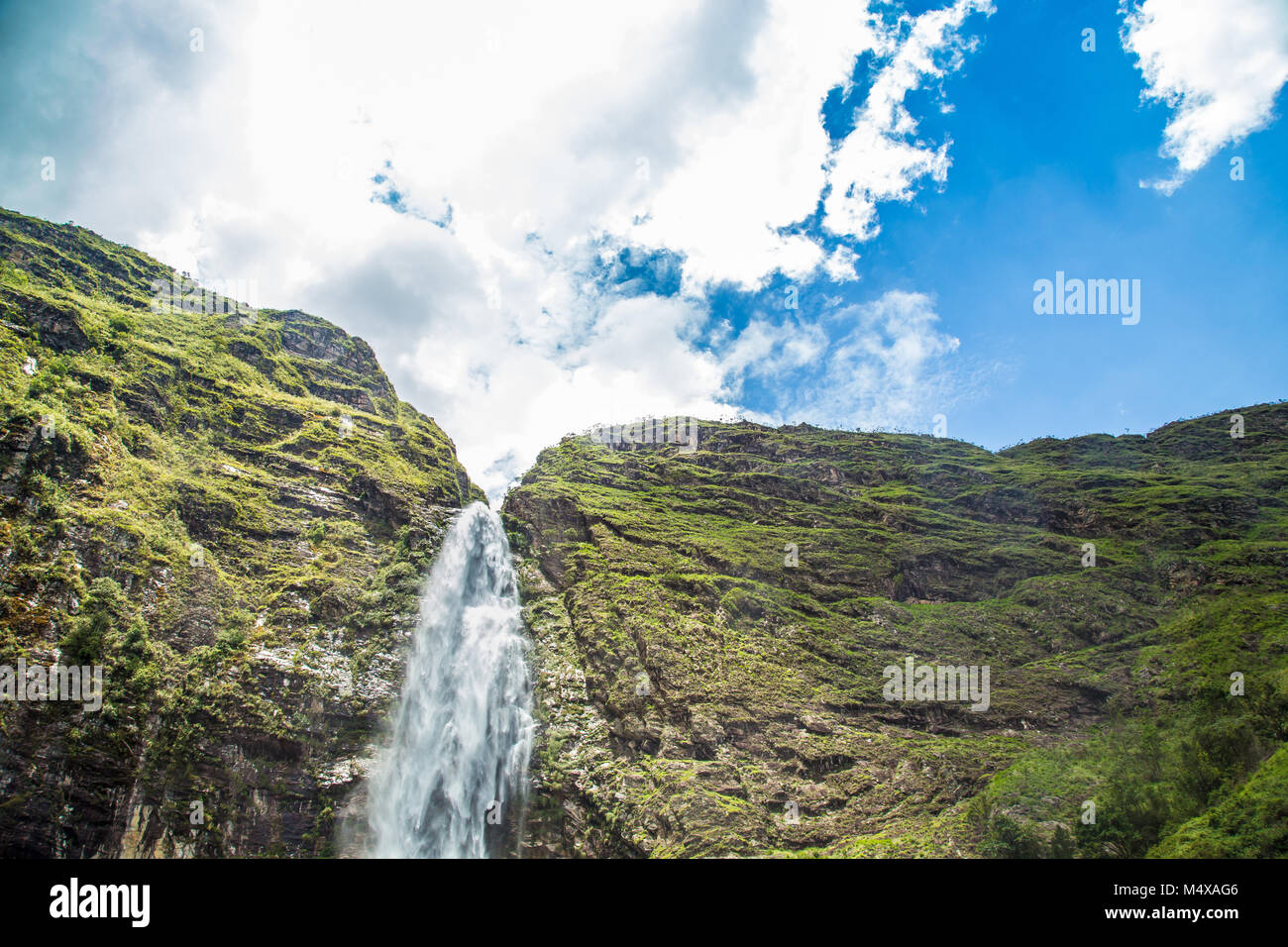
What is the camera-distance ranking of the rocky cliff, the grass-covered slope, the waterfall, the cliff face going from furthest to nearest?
1. the waterfall
2. the cliff face
3. the rocky cliff
4. the grass-covered slope

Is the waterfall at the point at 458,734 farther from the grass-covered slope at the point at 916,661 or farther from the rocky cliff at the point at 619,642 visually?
A: the grass-covered slope at the point at 916,661

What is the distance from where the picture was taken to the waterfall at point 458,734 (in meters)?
34.4

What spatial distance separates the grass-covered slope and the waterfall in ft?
6.93

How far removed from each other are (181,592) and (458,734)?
18.9 m

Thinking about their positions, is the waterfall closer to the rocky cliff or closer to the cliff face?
the rocky cliff

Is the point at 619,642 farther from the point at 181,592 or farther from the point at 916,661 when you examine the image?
the point at 181,592

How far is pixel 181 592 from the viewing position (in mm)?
35938

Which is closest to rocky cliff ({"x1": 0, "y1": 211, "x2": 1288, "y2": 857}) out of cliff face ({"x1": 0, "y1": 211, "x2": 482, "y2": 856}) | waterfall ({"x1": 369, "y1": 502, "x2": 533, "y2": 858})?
cliff face ({"x1": 0, "y1": 211, "x2": 482, "y2": 856})

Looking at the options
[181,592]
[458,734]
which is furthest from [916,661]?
[181,592]

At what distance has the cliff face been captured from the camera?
29.1 meters

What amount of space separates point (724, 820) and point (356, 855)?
66.7 ft

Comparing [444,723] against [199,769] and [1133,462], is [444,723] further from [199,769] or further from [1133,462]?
[1133,462]

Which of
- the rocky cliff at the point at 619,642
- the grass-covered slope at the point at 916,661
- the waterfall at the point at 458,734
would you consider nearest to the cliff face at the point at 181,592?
the rocky cliff at the point at 619,642

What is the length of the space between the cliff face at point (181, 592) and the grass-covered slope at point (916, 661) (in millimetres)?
12798
